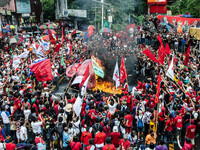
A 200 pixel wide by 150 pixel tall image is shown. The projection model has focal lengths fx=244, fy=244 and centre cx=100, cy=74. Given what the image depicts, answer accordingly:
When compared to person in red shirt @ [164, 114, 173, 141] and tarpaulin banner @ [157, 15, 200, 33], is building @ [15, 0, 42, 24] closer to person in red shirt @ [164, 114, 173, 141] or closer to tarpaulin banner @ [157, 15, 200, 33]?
tarpaulin banner @ [157, 15, 200, 33]

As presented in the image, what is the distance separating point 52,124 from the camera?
8055 millimetres

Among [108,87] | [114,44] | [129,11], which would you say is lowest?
[108,87]

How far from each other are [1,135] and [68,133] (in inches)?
86.8

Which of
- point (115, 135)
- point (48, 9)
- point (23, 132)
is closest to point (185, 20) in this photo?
point (115, 135)

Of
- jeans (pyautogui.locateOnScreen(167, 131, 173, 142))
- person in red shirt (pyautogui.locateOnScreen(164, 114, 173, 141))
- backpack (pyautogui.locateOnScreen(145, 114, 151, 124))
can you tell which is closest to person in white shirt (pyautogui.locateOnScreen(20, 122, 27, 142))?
backpack (pyautogui.locateOnScreen(145, 114, 151, 124))

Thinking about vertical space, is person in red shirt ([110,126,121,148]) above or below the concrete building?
below

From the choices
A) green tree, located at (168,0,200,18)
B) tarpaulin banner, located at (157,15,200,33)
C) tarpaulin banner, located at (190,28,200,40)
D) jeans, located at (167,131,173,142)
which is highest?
green tree, located at (168,0,200,18)

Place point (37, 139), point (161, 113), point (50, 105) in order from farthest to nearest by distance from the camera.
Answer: point (50, 105)
point (161, 113)
point (37, 139)

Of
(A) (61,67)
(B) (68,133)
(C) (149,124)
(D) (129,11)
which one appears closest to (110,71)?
(A) (61,67)

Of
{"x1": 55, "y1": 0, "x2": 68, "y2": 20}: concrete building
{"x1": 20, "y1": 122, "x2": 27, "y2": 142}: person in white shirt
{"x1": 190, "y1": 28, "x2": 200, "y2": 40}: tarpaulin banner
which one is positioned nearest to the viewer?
{"x1": 20, "y1": 122, "x2": 27, "y2": 142}: person in white shirt

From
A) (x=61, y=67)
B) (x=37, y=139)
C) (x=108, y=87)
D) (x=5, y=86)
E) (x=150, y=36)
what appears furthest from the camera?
(x=150, y=36)

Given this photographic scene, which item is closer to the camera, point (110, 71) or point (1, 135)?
point (1, 135)

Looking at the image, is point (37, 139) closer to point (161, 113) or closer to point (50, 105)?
point (50, 105)

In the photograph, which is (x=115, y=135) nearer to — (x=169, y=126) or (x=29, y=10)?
(x=169, y=126)
